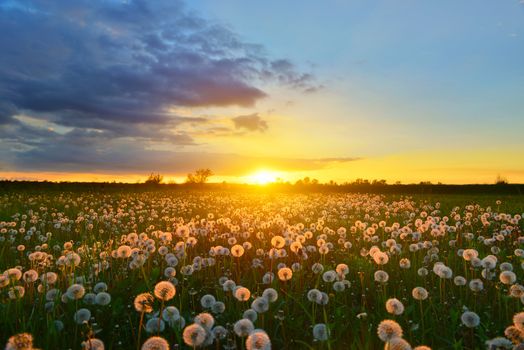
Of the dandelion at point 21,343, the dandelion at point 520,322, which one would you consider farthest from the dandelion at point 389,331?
the dandelion at point 21,343

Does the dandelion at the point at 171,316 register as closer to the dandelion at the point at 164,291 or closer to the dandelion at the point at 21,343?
the dandelion at the point at 164,291

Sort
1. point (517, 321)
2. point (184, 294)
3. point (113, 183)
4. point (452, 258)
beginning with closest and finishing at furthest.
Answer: point (517, 321) < point (184, 294) < point (452, 258) < point (113, 183)

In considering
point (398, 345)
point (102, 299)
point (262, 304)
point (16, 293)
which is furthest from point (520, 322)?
point (16, 293)

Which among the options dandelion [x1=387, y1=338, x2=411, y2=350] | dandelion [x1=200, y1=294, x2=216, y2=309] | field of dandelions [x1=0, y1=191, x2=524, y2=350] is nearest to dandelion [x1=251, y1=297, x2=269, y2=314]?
field of dandelions [x1=0, y1=191, x2=524, y2=350]

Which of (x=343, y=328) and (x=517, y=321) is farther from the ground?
(x=517, y=321)

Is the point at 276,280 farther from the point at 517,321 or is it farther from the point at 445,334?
the point at 517,321

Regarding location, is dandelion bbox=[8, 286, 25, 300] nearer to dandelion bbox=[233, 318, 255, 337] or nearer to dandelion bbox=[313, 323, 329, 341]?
dandelion bbox=[233, 318, 255, 337]

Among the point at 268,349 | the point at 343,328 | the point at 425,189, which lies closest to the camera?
the point at 268,349

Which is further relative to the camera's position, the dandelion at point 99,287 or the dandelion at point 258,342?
the dandelion at point 99,287

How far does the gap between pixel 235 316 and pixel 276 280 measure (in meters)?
1.07

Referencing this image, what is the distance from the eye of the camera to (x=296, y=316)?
12.3ft

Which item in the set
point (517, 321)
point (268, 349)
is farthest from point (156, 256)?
point (517, 321)

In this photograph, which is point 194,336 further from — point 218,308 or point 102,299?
point 102,299

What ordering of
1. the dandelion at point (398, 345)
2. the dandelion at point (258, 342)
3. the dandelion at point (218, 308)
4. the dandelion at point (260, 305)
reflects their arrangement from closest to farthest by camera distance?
the dandelion at point (398, 345) < the dandelion at point (258, 342) < the dandelion at point (260, 305) < the dandelion at point (218, 308)
